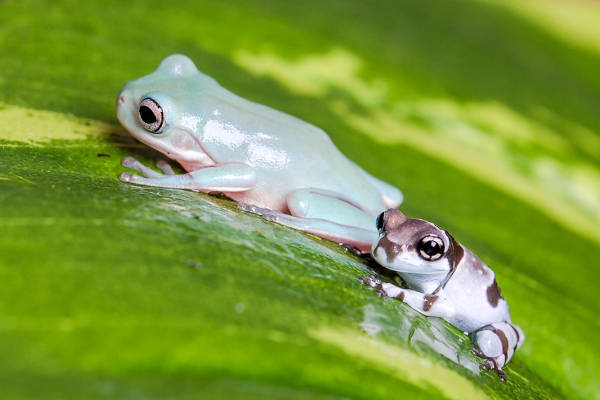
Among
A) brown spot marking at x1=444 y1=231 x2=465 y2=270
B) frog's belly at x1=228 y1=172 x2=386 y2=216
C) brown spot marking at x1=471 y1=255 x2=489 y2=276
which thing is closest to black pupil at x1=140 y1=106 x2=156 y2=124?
frog's belly at x1=228 y1=172 x2=386 y2=216

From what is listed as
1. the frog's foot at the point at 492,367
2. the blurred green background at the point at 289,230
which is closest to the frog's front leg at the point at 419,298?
the blurred green background at the point at 289,230

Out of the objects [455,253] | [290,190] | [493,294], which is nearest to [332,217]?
[290,190]

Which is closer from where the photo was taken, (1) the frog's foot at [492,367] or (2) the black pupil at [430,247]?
(1) the frog's foot at [492,367]

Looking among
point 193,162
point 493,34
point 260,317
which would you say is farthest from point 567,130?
point 260,317

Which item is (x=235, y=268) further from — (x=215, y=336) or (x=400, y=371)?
(x=400, y=371)

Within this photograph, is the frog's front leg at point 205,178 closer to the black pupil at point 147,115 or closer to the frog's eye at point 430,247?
the black pupil at point 147,115

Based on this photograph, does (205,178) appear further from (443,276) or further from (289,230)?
(443,276)

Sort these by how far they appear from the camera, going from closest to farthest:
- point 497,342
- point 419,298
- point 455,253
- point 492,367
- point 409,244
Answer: point 492,367 < point 497,342 < point 419,298 < point 409,244 < point 455,253
